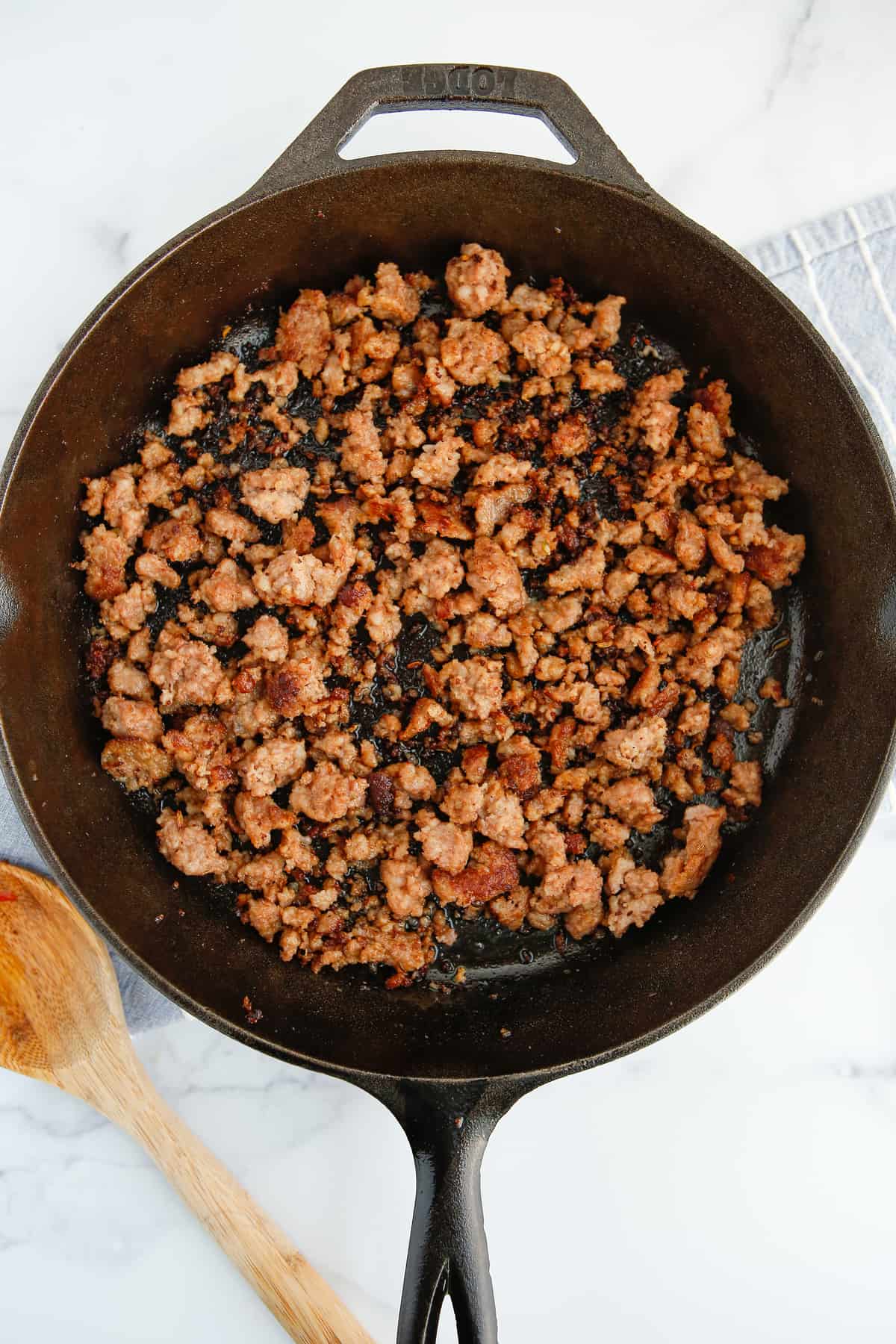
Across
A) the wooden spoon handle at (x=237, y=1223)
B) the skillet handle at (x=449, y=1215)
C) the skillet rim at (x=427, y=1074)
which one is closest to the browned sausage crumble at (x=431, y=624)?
the skillet rim at (x=427, y=1074)

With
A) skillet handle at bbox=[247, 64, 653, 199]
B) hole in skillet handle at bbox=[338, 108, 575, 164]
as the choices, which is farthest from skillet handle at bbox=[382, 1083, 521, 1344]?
hole in skillet handle at bbox=[338, 108, 575, 164]

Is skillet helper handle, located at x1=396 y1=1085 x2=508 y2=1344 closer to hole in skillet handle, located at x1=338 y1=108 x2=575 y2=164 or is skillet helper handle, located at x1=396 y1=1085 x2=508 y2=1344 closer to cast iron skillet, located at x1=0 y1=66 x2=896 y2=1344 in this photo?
cast iron skillet, located at x1=0 y1=66 x2=896 y2=1344

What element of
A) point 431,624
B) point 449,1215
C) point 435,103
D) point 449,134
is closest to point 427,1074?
point 449,1215

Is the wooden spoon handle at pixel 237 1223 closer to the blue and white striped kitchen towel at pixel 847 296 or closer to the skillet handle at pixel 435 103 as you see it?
the blue and white striped kitchen towel at pixel 847 296

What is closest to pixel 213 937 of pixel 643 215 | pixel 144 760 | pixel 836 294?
pixel 144 760

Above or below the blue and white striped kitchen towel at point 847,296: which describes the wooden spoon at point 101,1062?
below

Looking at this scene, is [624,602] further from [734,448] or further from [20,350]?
[20,350]
